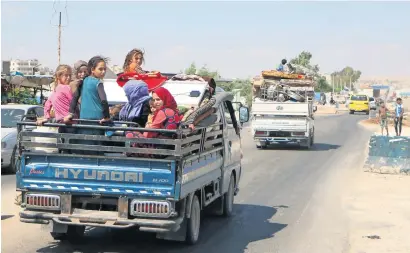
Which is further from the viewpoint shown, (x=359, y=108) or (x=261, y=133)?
(x=359, y=108)

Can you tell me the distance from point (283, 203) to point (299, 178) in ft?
13.3

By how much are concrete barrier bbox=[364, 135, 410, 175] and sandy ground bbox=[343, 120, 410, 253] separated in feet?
1.30

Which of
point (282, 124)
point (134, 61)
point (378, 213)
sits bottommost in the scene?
point (378, 213)

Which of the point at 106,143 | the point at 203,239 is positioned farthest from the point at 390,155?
the point at 106,143

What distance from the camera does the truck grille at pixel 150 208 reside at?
291 inches

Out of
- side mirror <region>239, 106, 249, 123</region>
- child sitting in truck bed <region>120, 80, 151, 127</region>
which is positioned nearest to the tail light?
side mirror <region>239, 106, 249, 123</region>

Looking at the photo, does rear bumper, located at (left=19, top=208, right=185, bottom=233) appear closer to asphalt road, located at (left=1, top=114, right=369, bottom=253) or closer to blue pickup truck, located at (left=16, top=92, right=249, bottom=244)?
blue pickup truck, located at (left=16, top=92, right=249, bottom=244)

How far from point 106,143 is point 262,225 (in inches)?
140

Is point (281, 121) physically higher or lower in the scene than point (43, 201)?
lower

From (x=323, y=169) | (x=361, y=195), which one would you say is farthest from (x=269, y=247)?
(x=323, y=169)

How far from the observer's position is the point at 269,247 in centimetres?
883

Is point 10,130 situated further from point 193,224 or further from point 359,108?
point 359,108

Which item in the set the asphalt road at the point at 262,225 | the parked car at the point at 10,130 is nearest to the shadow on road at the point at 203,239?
the asphalt road at the point at 262,225

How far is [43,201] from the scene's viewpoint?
762 cm
